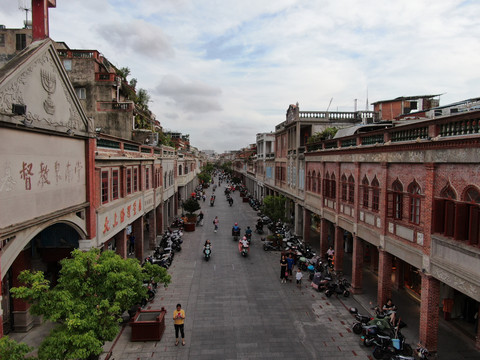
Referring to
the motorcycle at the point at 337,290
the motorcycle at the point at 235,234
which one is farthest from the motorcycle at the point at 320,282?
the motorcycle at the point at 235,234

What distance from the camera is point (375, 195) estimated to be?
15711mm

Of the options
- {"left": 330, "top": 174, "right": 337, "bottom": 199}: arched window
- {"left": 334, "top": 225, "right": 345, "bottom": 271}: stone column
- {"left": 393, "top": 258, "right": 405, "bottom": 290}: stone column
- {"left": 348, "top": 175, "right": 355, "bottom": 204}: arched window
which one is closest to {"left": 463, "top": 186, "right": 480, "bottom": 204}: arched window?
{"left": 348, "top": 175, "right": 355, "bottom": 204}: arched window

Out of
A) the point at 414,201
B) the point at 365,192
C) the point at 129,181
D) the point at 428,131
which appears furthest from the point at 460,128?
the point at 129,181

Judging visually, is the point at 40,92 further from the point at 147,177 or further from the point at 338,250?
the point at 338,250

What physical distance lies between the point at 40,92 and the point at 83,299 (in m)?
6.10

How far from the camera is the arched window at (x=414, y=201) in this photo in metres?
12.4

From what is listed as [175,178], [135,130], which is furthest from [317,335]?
[175,178]

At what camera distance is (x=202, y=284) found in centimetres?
1870

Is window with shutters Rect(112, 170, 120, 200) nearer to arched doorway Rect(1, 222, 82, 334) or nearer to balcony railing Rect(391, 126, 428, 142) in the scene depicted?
arched doorway Rect(1, 222, 82, 334)

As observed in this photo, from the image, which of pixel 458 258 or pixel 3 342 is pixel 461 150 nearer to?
pixel 458 258

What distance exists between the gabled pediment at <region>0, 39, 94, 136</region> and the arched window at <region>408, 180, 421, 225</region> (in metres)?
12.6

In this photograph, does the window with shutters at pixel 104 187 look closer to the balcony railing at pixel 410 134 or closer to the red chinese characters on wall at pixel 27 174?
the red chinese characters on wall at pixel 27 174

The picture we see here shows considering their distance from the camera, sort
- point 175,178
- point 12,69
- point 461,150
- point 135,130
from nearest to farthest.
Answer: point 12,69, point 461,150, point 135,130, point 175,178

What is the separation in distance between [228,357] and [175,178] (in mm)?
A: 28462
